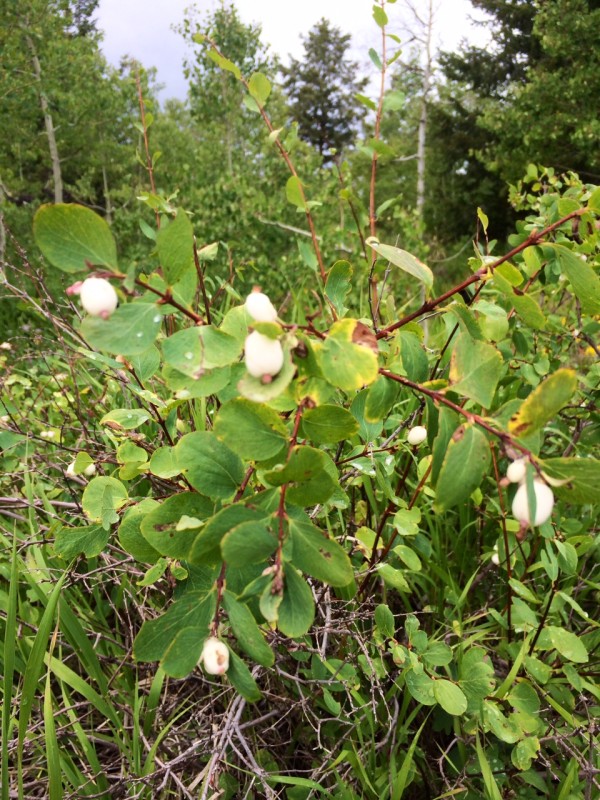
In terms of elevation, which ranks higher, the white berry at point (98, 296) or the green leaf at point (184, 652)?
the white berry at point (98, 296)

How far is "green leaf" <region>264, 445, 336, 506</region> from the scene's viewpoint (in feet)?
1.37

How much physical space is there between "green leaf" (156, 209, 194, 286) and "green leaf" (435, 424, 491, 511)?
0.26m

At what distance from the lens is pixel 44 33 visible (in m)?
5.79

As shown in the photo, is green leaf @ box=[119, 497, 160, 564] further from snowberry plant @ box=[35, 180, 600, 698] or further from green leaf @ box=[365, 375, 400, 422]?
green leaf @ box=[365, 375, 400, 422]

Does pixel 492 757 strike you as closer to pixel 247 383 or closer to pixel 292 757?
pixel 292 757

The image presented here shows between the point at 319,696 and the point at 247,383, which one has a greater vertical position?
the point at 247,383

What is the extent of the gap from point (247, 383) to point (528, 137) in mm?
10884

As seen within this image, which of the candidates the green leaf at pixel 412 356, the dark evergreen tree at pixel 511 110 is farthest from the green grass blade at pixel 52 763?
the dark evergreen tree at pixel 511 110

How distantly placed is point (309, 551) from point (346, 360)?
0.53ft

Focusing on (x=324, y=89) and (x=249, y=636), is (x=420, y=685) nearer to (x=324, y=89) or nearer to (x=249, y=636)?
(x=249, y=636)

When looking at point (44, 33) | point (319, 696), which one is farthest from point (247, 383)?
point (44, 33)

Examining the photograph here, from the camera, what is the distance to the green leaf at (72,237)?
380 millimetres

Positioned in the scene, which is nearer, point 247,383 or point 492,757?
point 247,383

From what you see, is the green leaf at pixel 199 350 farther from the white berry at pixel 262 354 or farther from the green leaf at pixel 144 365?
the green leaf at pixel 144 365
